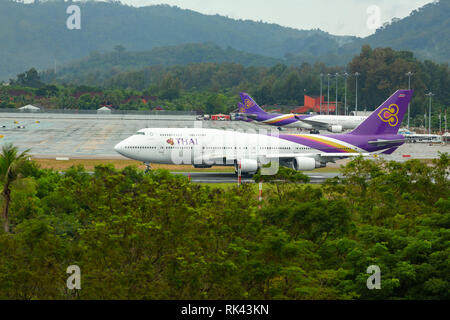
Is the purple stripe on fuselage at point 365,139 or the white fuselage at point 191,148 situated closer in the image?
the white fuselage at point 191,148

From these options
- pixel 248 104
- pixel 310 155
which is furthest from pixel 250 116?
pixel 310 155

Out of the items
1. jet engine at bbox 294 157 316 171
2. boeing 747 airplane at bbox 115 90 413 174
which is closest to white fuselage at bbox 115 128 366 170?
boeing 747 airplane at bbox 115 90 413 174

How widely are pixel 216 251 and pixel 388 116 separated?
152 ft

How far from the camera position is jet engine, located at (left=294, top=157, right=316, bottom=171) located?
62.1 metres

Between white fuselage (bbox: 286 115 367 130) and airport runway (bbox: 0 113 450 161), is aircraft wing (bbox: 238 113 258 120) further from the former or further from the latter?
airport runway (bbox: 0 113 450 161)

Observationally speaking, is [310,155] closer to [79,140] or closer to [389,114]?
[389,114]

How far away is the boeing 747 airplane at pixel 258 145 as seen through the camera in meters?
61.1

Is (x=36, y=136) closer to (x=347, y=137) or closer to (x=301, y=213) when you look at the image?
(x=347, y=137)

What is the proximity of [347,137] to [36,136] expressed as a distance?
60.5 m

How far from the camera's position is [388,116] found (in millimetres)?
66688

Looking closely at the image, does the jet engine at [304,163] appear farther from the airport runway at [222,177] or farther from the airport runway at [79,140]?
the airport runway at [79,140]

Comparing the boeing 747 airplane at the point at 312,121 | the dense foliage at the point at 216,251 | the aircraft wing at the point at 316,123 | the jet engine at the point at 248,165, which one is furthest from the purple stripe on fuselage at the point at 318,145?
the aircraft wing at the point at 316,123

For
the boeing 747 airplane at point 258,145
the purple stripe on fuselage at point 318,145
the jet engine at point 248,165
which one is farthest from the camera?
the purple stripe on fuselage at point 318,145

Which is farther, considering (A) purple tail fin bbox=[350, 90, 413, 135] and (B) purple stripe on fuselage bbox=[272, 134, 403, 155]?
A: (A) purple tail fin bbox=[350, 90, 413, 135]
